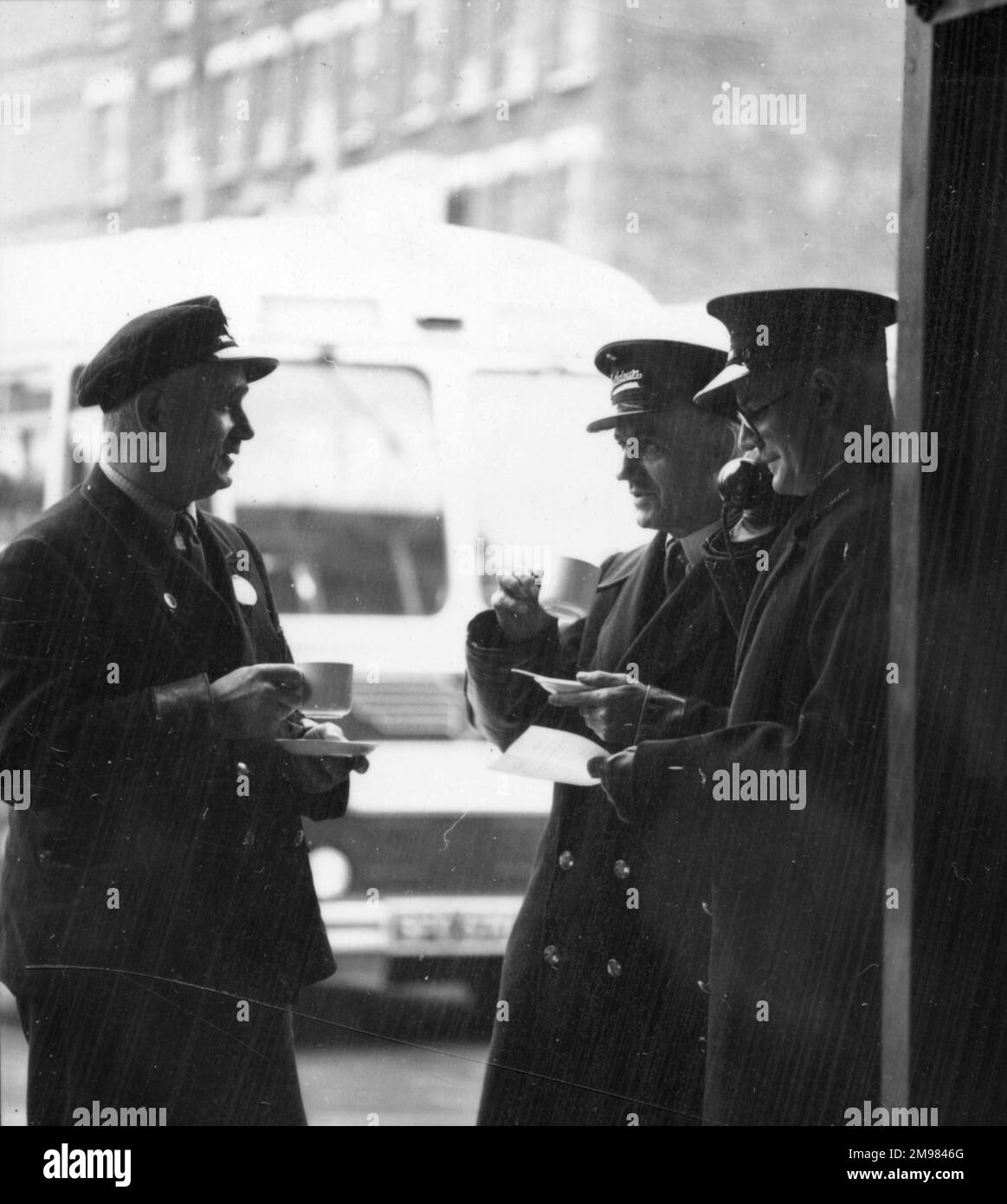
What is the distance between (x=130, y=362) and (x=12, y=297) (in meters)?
0.25

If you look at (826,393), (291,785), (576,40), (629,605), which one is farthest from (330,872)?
(576,40)

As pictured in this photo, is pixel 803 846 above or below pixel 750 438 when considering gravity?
below

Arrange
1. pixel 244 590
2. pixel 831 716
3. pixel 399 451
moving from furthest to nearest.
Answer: pixel 399 451 < pixel 244 590 < pixel 831 716

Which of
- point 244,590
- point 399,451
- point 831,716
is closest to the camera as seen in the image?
point 831,716

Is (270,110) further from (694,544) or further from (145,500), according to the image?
(694,544)

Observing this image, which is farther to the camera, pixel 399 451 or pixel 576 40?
pixel 399 451

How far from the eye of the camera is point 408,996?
3.30 metres

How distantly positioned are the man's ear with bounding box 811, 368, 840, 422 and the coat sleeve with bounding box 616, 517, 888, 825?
0.71ft

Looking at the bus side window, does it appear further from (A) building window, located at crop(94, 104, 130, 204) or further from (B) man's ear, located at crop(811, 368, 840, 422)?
(B) man's ear, located at crop(811, 368, 840, 422)

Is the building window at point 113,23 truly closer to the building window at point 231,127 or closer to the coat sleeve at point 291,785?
the building window at point 231,127

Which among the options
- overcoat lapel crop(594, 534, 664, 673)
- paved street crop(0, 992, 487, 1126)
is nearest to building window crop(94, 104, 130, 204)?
overcoat lapel crop(594, 534, 664, 673)

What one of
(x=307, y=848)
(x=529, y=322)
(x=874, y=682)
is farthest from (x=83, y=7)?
(x=874, y=682)

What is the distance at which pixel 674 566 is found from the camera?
3266 millimetres

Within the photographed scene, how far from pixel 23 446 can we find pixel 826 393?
1427 millimetres
